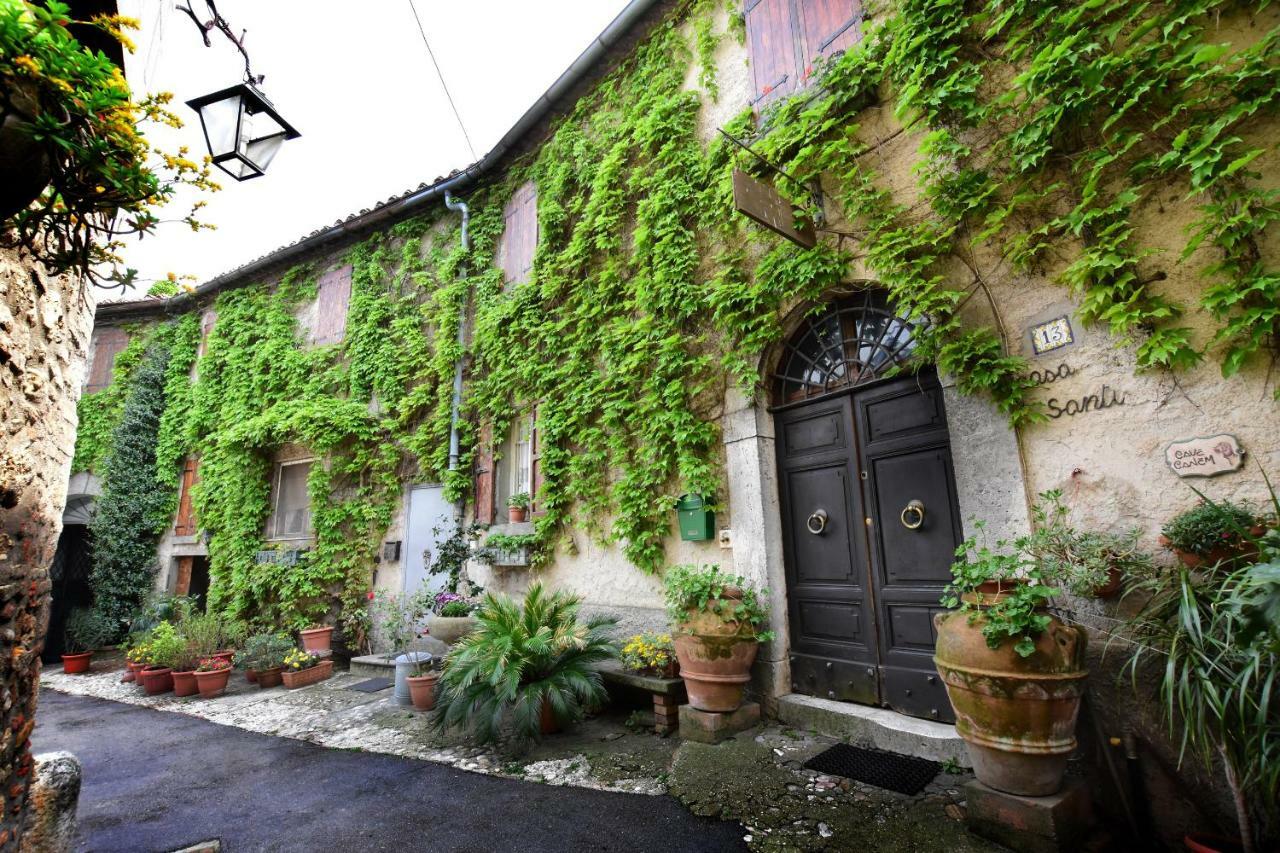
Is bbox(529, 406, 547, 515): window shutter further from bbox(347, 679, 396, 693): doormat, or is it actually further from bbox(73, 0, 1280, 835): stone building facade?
bbox(347, 679, 396, 693): doormat

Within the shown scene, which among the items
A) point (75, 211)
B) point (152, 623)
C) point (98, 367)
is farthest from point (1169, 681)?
point (98, 367)

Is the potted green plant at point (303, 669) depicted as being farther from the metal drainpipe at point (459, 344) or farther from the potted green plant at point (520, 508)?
the potted green plant at point (520, 508)

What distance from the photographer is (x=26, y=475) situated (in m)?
2.26

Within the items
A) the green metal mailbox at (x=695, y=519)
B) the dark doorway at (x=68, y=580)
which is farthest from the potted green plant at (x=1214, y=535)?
the dark doorway at (x=68, y=580)

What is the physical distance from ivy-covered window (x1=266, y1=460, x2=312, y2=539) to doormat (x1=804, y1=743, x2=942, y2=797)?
28.1ft

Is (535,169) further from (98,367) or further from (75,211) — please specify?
(98,367)

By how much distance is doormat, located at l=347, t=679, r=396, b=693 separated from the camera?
670 cm

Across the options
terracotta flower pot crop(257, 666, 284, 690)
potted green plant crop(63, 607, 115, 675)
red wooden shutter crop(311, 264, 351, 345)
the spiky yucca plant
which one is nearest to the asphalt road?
the spiky yucca plant

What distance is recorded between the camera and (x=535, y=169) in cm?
811

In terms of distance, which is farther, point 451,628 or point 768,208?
point 451,628

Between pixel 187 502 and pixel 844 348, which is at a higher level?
pixel 844 348

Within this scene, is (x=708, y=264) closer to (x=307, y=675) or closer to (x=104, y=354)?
(x=307, y=675)

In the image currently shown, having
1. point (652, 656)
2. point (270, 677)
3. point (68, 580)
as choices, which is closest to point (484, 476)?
point (270, 677)

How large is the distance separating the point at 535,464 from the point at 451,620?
191 cm
